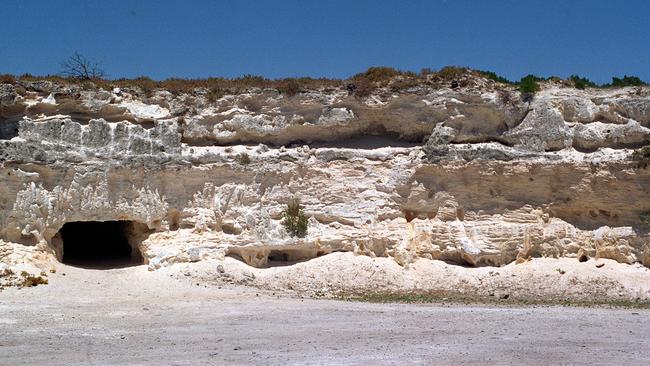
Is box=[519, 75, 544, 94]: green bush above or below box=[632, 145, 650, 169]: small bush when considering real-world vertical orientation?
above

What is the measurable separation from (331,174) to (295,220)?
2088mm

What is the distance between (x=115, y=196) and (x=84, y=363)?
40.8 feet

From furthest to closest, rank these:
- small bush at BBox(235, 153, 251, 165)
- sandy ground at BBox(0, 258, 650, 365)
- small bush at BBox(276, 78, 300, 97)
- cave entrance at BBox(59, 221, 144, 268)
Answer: small bush at BBox(276, 78, 300, 97) → cave entrance at BBox(59, 221, 144, 268) → small bush at BBox(235, 153, 251, 165) → sandy ground at BBox(0, 258, 650, 365)

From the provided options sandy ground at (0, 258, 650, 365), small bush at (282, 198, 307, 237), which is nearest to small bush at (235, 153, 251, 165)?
small bush at (282, 198, 307, 237)

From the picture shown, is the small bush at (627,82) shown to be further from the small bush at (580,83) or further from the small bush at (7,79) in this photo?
the small bush at (7,79)

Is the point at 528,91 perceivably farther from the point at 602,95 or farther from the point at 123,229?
the point at 123,229

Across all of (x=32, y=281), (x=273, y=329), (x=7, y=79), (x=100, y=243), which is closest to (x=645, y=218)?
(x=273, y=329)

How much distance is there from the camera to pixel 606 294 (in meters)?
19.4

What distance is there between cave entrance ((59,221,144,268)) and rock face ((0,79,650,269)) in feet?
4.55

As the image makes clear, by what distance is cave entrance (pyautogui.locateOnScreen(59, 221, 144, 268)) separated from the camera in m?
22.9

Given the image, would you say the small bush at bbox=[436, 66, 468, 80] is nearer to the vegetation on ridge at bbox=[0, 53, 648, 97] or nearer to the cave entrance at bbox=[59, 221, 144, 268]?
the vegetation on ridge at bbox=[0, 53, 648, 97]

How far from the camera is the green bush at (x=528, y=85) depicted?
22.8 meters

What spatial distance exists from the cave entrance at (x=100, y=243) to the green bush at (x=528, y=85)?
14.1m

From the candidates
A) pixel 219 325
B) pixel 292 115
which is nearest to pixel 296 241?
pixel 292 115
